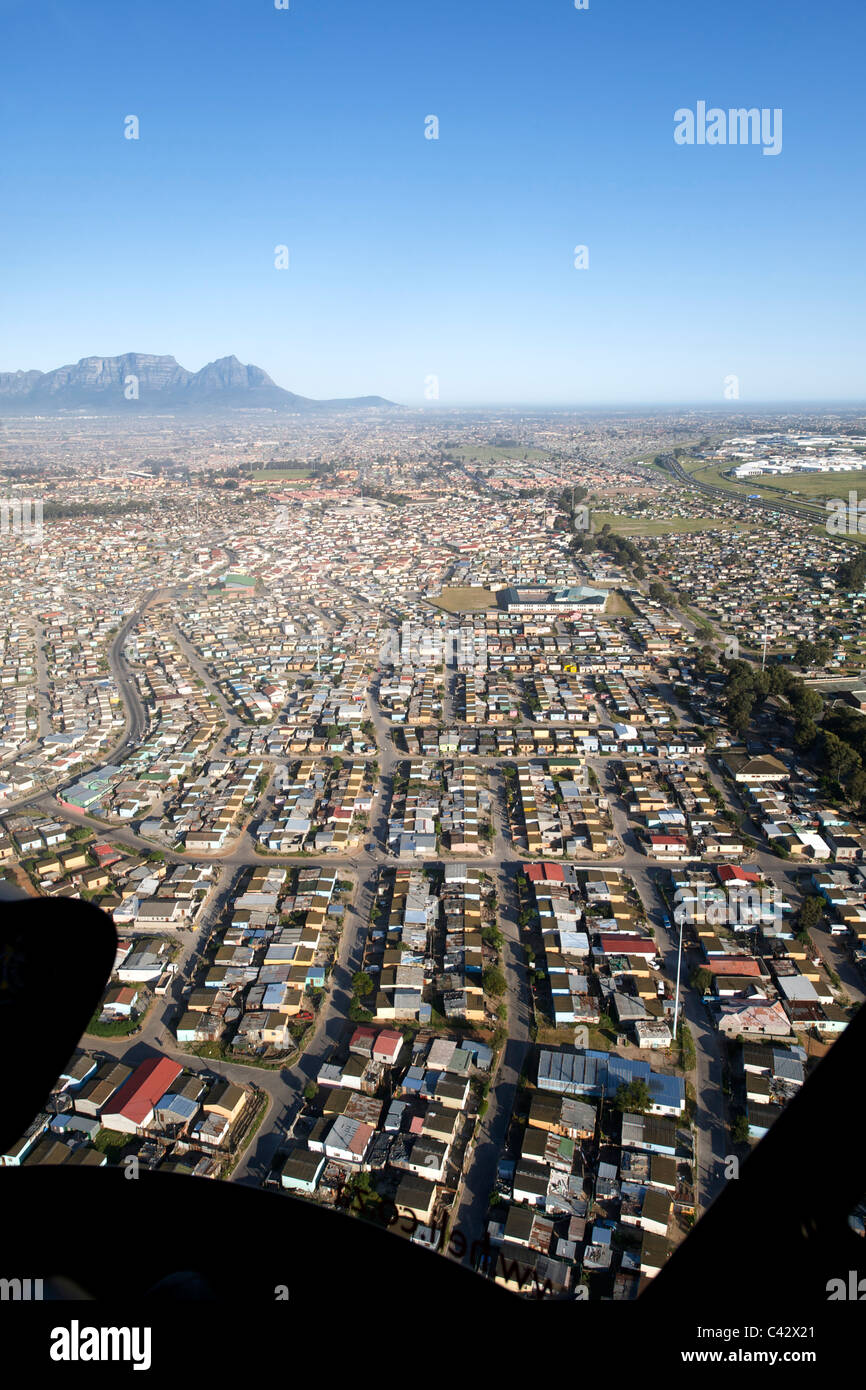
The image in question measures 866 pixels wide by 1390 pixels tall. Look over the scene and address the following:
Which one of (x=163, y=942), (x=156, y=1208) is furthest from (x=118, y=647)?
(x=156, y=1208)

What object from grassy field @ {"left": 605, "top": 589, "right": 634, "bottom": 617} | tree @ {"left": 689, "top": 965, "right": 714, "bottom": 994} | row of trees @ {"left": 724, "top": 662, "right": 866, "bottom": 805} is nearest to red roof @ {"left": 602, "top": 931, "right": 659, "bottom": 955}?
tree @ {"left": 689, "top": 965, "right": 714, "bottom": 994}

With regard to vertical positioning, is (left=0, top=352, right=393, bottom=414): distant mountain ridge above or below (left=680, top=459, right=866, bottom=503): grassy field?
above

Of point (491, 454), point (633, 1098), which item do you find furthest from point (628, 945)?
point (491, 454)

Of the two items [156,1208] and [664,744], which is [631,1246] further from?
[664,744]

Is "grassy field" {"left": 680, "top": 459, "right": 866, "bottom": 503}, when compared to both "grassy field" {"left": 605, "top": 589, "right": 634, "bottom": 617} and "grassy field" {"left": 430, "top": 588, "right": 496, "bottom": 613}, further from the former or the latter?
"grassy field" {"left": 430, "top": 588, "right": 496, "bottom": 613}

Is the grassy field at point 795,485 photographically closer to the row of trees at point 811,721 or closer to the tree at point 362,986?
the row of trees at point 811,721

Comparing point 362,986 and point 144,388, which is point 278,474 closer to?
point 362,986

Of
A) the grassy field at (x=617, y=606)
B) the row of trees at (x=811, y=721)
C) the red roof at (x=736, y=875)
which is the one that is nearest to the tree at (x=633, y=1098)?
the red roof at (x=736, y=875)
